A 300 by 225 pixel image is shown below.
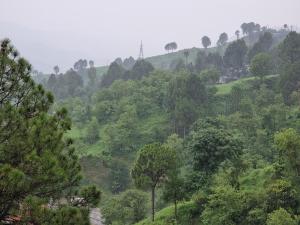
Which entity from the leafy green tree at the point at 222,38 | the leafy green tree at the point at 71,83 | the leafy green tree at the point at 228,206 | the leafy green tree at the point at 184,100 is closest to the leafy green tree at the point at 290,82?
the leafy green tree at the point at 184,100

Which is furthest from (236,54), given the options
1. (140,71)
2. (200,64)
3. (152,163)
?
(152,163)

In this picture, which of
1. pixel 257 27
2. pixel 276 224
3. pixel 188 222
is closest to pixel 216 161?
pixel 188 222

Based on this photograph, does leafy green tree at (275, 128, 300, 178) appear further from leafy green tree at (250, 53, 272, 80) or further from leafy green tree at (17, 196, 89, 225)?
leafy green tree at (250, 53, 272, 80)

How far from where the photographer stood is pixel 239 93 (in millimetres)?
70688

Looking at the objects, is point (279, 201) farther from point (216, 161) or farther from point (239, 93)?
point (239, 93)

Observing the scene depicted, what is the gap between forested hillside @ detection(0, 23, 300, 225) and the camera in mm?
12922

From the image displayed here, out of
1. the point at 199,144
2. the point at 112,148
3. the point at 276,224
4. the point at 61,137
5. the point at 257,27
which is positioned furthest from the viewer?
the point at 257,27

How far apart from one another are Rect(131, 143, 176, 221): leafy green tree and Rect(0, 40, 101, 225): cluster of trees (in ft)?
61.1

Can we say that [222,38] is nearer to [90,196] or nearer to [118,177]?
[118,177]

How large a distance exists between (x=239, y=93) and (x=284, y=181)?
42261mm

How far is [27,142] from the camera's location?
12555 millimetres

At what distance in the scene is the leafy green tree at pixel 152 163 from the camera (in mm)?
32938

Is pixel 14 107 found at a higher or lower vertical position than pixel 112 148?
higher

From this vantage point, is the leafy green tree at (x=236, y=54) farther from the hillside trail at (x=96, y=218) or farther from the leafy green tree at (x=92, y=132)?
the hillside trail at (x=96, y=218)
